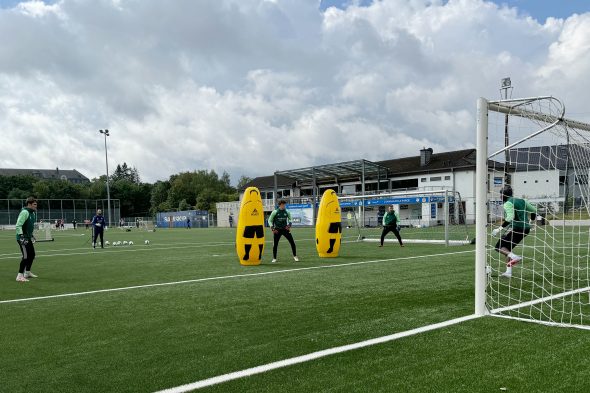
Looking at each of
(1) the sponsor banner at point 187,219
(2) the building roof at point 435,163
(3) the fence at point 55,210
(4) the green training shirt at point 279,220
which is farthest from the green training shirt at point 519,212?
(3) the fence at point 55,210

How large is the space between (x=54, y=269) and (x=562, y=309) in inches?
498

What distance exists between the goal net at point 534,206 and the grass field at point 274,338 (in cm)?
70

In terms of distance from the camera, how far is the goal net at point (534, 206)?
638 cm

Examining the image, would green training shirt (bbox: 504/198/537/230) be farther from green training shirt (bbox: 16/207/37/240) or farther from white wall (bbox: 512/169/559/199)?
green training shirt (bbox: 16/207/37/240)

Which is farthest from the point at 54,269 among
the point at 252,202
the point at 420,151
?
the point at 420,151

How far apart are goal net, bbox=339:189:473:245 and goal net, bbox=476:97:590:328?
8.06 metres

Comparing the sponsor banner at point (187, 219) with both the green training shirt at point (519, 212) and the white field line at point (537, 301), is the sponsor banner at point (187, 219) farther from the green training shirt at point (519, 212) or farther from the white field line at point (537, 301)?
the white field line at point (537, 301)

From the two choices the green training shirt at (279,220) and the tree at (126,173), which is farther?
the tree at (126,173)

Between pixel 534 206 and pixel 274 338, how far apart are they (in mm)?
6528

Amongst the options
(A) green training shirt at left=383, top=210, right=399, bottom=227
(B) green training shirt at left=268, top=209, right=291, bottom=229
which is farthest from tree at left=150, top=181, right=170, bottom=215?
(B) green training shirt at left=268, top=209, right=291, bottom=229

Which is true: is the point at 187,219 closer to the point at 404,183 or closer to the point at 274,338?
the point at 404,183

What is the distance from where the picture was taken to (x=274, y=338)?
5.48 m

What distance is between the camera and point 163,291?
9.09 metres

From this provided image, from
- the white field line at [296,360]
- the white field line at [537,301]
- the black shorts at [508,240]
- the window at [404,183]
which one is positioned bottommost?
the white field line at [537,301]
